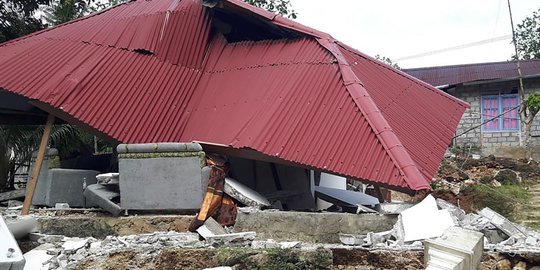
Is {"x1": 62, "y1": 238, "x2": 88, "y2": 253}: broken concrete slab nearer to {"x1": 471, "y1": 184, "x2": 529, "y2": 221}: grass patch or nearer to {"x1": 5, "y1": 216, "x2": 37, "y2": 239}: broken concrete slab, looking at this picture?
{"x1": 5, "y1": 216, "x2": 37, "y2": 239}: broken concrete slab

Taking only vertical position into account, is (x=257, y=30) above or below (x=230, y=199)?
above

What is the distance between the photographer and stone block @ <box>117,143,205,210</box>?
6254 mm

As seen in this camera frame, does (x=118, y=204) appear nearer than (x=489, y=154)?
Yes

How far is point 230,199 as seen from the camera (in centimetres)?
629

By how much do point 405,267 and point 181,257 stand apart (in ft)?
7.18

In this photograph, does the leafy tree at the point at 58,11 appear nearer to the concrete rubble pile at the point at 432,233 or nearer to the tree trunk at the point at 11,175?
the tree trunk at the point at 11,175

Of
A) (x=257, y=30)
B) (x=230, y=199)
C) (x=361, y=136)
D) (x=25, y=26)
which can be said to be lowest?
(x=230, y=199)

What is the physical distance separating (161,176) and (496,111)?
50.4 ft

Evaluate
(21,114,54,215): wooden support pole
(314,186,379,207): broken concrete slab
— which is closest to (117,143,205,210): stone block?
(21,114,54,215): wooden support pole

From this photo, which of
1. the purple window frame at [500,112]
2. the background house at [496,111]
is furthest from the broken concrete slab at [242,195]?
the purple window frame at [500,112]

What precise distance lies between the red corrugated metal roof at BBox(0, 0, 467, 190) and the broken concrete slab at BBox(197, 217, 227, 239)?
1122 mm

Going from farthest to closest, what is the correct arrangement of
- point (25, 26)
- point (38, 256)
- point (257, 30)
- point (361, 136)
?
point (25, 26), point (257, 30), point (361, 136), point (38, 256)

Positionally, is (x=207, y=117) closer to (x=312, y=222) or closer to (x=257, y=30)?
(x=257, y=30)

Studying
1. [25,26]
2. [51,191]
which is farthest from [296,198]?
[25,26]
